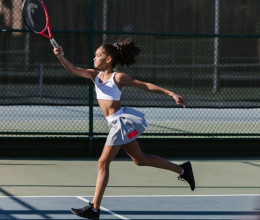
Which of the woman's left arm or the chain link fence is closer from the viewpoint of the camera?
the woman's left arm

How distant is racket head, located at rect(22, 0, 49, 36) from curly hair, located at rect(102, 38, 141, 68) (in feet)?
3.30

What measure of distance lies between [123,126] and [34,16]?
202 centimetres

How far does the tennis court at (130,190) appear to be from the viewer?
27.0 ft

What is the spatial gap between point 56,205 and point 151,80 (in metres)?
12.3

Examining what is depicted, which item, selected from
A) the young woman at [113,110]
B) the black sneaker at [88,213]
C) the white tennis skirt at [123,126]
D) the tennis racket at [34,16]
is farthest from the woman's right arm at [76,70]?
the black sneaker at [88,213]

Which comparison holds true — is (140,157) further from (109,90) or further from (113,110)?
(109,90)

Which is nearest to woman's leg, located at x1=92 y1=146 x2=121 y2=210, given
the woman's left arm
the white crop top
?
the white crop top

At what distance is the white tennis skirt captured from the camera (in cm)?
802

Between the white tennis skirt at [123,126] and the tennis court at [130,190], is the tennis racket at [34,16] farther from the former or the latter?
the tennis court at [130,190]

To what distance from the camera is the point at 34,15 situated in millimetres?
9398

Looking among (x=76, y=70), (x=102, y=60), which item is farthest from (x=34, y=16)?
(x=102, y=60)

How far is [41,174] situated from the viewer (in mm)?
10867

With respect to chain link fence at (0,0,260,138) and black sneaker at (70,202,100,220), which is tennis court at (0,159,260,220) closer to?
black sneaker at (70,202,100,220)

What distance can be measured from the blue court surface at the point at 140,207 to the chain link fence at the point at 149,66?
132 inches
